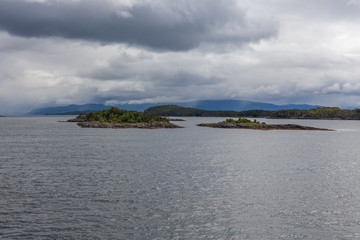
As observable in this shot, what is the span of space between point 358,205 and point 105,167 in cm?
3434

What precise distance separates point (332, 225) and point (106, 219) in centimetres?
1766

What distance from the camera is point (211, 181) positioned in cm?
3812

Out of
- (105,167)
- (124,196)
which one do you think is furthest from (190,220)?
(105,167)

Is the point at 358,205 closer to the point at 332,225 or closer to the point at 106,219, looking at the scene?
the point at 332,225

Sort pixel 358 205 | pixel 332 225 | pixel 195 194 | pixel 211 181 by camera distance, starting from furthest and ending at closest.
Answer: pixel 211 181
pixel 195 194
pixel 358 205
pixel 332 225

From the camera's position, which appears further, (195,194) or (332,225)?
(195,194)

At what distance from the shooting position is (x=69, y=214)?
24703 mm

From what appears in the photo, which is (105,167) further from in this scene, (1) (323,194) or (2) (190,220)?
(1) (323,194)

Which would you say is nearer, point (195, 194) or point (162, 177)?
point (195, 194)

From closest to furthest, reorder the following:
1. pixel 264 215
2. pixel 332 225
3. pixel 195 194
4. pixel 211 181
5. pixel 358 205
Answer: pixel 332 225 < pixel 264 215 < pixel 358 205 < pixel 195 194 < pixel 211 181

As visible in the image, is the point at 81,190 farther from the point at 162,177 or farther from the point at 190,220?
the point at 190,220

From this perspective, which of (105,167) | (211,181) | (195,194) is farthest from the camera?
(105,167)

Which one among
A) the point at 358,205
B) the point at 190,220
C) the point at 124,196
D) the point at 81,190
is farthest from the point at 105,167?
the point at 358,205

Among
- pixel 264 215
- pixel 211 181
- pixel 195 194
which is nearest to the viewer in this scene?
pixel 264 215
